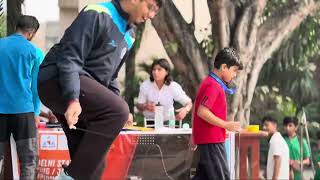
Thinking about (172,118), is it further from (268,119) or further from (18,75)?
(268,119)

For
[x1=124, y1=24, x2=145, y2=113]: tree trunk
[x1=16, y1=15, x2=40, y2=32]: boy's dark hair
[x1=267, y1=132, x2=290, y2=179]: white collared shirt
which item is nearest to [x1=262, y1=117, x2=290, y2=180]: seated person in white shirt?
[x1=267, y1=132, x2=290, y2=179]: white collared shirt

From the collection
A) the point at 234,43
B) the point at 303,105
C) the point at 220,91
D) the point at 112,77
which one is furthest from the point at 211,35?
the point at 112,77

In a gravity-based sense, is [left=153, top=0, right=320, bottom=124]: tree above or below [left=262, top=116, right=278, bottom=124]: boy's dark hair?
above

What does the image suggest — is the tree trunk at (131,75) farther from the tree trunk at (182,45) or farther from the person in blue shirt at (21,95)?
the person in blue shirt at (21,95)

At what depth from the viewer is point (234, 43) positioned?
8.12m

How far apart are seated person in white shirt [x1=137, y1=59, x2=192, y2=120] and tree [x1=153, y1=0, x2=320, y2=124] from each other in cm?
153

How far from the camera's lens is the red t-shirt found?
4.91 metres

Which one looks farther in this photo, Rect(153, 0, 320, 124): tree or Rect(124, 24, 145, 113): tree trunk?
Rect(124, 24, 145, 113): tree trunk

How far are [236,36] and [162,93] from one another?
1868 millimetres

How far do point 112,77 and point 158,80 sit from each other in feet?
11.4

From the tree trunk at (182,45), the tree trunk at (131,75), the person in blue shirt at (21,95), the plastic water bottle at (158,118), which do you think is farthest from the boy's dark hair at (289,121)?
the person in blue shirt at (21,95)

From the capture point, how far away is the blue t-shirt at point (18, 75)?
4.99 m

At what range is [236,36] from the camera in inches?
320

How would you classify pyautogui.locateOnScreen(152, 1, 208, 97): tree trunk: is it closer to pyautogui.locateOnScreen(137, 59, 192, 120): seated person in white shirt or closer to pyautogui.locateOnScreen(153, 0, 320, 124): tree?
pyautogui.locateOnScreen(153, 0, 320, 124): tree
